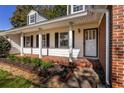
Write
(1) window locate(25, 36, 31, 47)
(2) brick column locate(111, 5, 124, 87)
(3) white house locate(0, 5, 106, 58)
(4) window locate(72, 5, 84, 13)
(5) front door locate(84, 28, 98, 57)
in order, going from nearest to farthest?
(2) brick column locate(111, 5, 124, 87), (3) white house locate(0, 5, 106, 58), (5) front door locate(84, 28, 98, 57), (4) window locate(72, 5, 84, 13), (1) window locate(25, 36, 31, 47)

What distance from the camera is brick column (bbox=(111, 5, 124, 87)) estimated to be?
443cm

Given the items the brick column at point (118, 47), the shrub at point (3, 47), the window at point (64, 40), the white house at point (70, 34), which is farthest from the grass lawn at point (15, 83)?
the shrub at point (3, 47)

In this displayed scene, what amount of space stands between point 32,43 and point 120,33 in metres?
15.6

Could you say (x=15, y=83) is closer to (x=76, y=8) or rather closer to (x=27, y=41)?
(x=76, y=8)

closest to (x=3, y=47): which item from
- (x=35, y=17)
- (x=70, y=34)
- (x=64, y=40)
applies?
(x=35, y=17)

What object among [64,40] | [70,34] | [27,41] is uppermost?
[70,34]

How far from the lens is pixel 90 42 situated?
12.0m

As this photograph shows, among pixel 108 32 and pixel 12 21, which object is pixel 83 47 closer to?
Answer: pixel 108 32

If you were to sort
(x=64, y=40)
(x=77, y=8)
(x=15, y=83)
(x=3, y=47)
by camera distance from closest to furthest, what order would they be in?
(x=15, y=83) < (x=77, y=8) < (x=64, y=40) < (x=3, y=47)

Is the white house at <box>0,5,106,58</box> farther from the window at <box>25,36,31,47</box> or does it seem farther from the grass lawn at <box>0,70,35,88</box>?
the grass lawn at <box>0,70,35,88</box>

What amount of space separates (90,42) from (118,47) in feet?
24.9

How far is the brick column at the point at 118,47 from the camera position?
4.43m

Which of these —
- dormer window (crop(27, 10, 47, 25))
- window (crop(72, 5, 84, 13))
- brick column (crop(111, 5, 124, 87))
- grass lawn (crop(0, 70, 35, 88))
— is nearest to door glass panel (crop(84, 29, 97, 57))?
window (crop(72, 5, 84, 13))

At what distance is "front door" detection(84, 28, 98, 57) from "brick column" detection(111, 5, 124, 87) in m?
7.03
